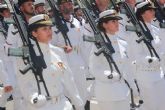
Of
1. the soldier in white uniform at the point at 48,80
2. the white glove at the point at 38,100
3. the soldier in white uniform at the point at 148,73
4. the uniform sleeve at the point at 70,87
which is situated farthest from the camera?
the soldier in white uniform at the point at 148,73

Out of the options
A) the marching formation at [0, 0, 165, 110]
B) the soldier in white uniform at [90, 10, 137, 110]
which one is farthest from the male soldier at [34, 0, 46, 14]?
the soldier in white uniform at [90, 10, 137, 110]

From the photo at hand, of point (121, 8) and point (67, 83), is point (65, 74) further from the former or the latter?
point (121, 8)

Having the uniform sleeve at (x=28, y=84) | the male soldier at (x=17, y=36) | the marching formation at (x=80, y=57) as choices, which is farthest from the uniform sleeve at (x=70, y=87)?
the male soldier at (x=17, y=36)

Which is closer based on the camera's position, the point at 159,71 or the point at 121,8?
the point at 159,71

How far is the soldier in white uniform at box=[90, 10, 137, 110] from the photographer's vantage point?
631 cm

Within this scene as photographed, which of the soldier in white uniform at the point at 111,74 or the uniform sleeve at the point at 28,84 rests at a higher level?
the uniform sleeve at the point at 28,84

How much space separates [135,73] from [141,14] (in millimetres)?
1037

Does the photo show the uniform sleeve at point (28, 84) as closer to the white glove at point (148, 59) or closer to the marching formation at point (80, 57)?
the marching formation at point (80, 57)

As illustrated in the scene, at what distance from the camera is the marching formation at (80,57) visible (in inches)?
212

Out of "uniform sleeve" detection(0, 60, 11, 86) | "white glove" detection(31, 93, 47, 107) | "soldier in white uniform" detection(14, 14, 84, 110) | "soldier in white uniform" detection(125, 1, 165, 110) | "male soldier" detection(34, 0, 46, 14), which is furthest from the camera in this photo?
"male soldier" detection(34, 0, 46, 14)

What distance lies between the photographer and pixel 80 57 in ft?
26.2

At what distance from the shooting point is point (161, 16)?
28.7 ft

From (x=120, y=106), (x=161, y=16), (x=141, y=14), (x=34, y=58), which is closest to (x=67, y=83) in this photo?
(x=34, y=58)

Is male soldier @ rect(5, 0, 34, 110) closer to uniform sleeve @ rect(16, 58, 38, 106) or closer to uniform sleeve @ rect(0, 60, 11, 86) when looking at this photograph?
uniform sleeve @ rect(0, 60, 11, 86)
